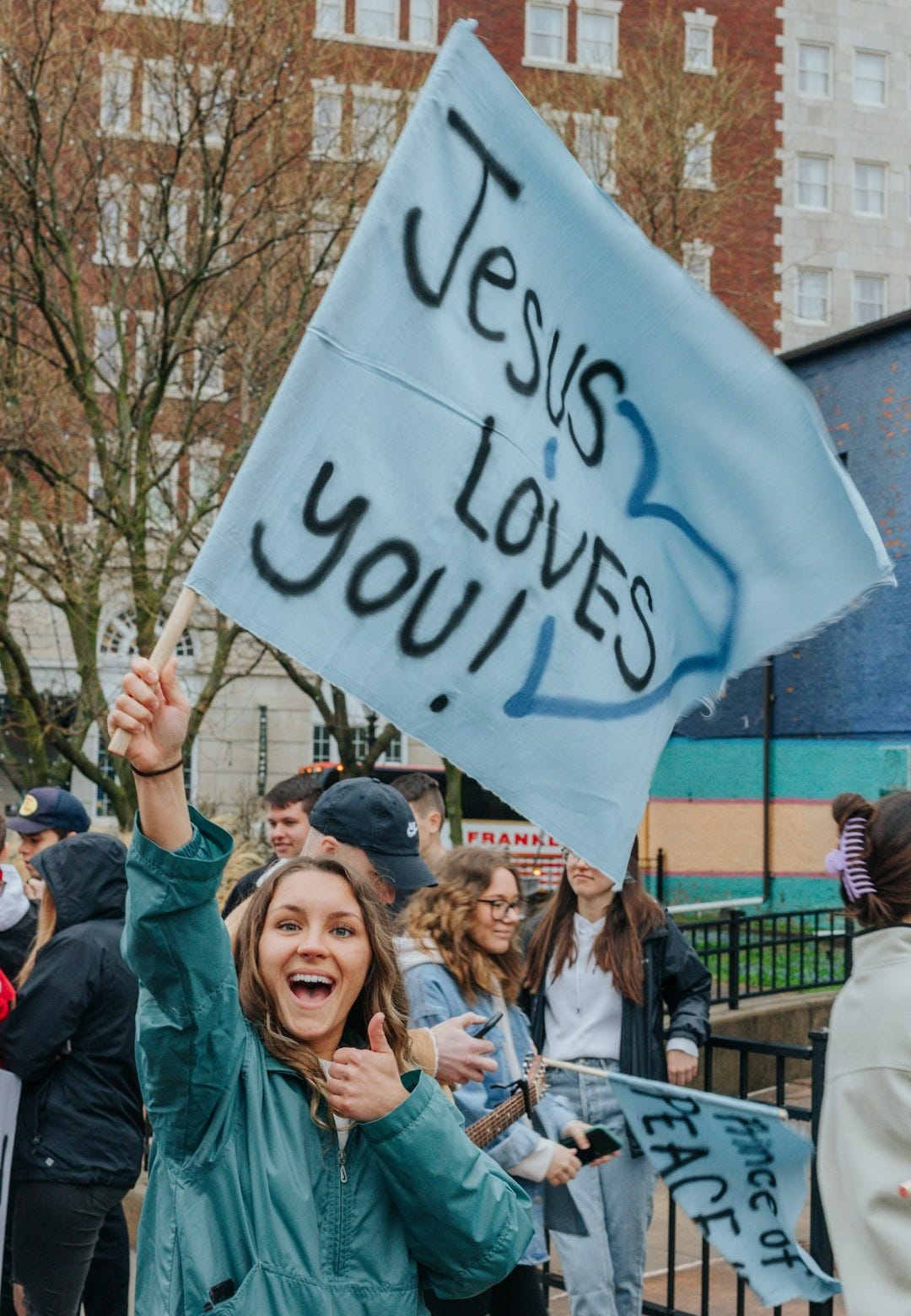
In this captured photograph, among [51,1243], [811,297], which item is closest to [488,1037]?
[51,1243]

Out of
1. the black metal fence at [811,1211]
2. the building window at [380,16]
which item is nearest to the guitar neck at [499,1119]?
the black metal fence at [811,1211]

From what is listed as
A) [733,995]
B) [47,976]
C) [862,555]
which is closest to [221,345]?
[733,995]

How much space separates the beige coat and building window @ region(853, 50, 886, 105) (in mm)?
45071

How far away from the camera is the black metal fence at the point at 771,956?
1109 centimetres

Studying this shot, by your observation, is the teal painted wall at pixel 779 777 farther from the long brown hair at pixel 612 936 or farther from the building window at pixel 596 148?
the long brown hair at pixel 612 936

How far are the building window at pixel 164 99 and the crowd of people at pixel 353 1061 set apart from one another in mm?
12909

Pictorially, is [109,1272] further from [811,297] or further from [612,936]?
[811,297]

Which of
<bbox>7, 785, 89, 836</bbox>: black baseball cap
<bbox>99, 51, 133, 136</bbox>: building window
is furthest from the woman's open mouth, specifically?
<bbox>99, 51, 133, 136</bbox>: building window

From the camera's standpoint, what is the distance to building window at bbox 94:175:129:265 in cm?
1788

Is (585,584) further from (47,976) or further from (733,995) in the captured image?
(733,995)

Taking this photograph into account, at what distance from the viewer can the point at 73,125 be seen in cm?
1703

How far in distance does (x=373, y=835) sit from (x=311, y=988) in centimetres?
149

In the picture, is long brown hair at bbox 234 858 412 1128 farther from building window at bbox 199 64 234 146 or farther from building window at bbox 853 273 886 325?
building window at bbox 853 273 886 325

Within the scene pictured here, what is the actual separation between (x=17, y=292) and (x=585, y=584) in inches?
588
